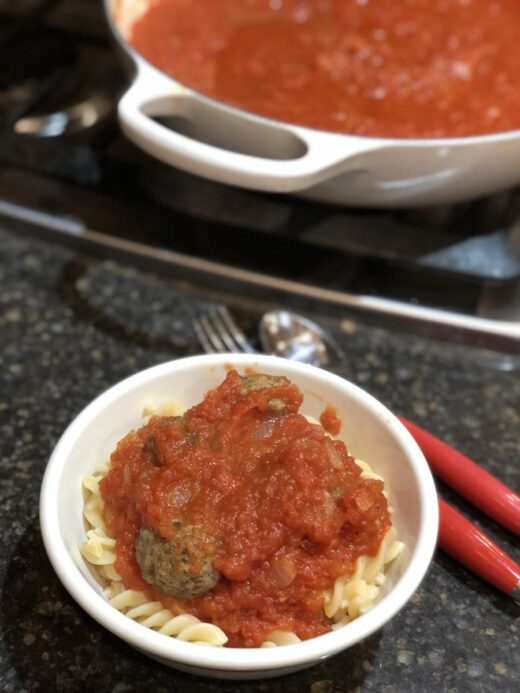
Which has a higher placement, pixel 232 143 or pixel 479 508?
pixel 232 143

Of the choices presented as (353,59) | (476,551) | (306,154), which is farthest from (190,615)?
(353,59)

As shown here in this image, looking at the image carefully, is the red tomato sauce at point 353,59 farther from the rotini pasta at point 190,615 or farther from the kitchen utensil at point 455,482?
the rotini pasta at point 190,615

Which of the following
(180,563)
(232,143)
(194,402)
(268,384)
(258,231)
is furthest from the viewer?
(258,231)

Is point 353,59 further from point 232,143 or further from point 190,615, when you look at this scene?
point 190,615

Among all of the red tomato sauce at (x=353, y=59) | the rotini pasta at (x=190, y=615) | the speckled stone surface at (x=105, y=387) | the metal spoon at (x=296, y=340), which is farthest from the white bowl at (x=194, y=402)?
the red tomato sauce at (x=353, y=59)

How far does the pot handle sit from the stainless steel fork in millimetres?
261

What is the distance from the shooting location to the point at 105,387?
1.17m

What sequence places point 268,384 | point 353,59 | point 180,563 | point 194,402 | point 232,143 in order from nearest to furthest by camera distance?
point 180,563 < point 268,384 < point 194,402 < point 232,143 < point 353,59

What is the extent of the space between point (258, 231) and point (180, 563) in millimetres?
674

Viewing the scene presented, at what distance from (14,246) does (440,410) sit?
78 cm

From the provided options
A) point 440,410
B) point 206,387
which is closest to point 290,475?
point 206,387

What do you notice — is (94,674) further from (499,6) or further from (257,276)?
(499,6)

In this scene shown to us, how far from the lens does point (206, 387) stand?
0.96 m

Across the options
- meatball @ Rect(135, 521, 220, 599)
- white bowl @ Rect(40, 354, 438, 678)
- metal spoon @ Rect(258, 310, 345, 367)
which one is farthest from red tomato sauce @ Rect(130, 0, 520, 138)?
meatball @ Rect(135, 521, 220, 599)
